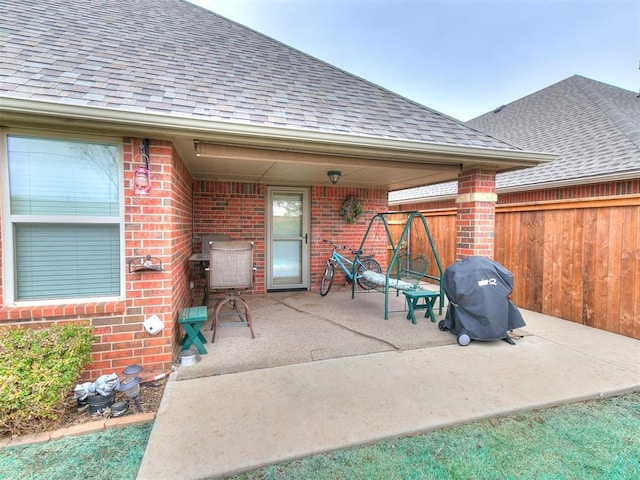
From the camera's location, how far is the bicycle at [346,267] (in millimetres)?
6285

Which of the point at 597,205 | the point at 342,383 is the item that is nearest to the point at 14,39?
the point at 342,383

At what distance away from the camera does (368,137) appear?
3.40 metres

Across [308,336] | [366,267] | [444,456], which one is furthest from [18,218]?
[366,267]

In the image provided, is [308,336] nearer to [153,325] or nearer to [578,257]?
[153,325]

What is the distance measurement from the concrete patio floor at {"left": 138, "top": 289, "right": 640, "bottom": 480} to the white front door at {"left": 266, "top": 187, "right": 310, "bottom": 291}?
2250 mm

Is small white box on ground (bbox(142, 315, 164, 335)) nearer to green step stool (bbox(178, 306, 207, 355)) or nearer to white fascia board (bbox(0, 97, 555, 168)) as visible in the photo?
green step stool (bbox(178, 306, 207, 355))

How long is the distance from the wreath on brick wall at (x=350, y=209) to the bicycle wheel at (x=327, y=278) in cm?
113

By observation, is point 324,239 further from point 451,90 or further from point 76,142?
point 451,90

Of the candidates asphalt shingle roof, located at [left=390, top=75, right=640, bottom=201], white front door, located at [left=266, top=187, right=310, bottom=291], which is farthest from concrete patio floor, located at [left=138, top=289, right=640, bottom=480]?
asphalt shingle roof, located at [left=390, top=75, right=640, bottom=201]

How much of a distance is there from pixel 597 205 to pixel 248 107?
4.84 m

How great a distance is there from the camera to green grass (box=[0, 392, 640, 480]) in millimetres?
1881

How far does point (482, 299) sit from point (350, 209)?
3.68 meters

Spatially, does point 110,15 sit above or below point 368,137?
above

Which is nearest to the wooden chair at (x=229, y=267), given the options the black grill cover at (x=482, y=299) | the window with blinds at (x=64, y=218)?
the window with blinds at (x=64, y=218)
